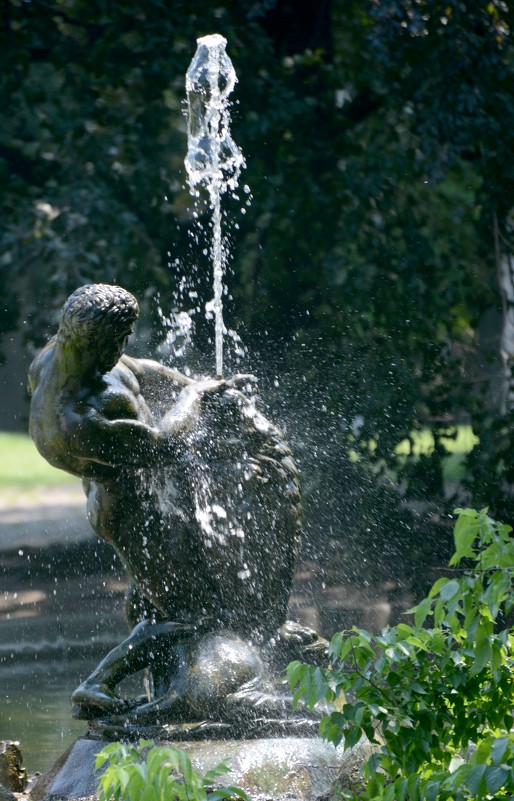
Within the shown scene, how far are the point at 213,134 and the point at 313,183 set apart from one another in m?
3.81

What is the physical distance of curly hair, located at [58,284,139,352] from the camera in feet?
12.9

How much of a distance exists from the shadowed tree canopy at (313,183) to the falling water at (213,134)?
260 mm

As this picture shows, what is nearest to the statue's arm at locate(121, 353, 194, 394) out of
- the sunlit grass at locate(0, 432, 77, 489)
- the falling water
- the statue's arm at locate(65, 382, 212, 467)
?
the falling water

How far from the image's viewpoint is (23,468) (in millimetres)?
16250

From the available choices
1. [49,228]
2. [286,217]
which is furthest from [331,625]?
[49,228]

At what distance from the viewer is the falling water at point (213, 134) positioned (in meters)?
5.14

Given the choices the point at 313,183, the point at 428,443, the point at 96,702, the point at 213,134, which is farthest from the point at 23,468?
the point at 96,702

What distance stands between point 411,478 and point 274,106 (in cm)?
272

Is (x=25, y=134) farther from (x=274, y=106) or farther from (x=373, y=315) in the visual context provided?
(x=373, y=315)

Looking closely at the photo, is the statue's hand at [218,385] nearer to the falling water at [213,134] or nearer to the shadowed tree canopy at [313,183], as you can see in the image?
the falling water at [213,134]

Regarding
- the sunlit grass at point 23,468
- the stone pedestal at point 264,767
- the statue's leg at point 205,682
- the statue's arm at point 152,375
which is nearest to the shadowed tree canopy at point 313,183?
the statue's arm at point 152,375

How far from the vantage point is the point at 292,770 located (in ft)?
12.6

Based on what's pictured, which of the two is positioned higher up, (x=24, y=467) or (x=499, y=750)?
(x=499, y=750)

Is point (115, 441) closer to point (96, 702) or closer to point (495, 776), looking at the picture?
point (96, 702)
